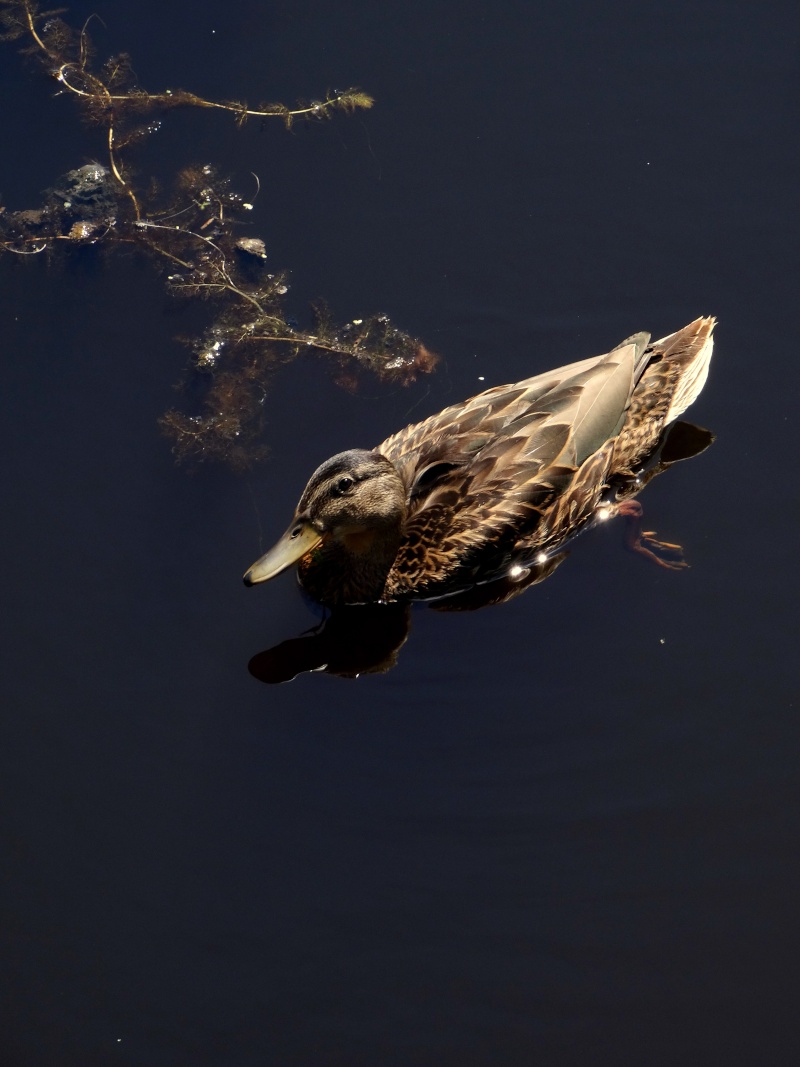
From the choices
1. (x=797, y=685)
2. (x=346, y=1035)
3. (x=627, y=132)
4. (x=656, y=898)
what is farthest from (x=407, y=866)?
(x=627, y=132)

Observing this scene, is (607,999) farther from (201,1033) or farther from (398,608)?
(398,608)

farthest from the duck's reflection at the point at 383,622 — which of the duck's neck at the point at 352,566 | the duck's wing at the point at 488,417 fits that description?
the duck's wing at the point at 488,417

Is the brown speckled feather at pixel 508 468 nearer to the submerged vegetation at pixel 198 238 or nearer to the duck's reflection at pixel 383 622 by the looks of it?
the duck's reflection at pixel 383 622

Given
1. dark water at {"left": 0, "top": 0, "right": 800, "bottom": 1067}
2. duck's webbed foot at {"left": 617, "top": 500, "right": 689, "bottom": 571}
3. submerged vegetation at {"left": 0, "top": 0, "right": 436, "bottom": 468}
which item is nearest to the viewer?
dark water at {"left": 0, "top": 0, "right": 800, "bottom": 1067}

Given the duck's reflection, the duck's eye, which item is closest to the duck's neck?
the duck's reflection

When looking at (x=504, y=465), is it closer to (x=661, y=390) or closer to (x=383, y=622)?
(x=383, y=622)

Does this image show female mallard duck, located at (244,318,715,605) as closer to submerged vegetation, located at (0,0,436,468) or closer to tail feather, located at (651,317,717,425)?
tail feather, located at (651,317,717,425)

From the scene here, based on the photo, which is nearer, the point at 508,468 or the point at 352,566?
the point at 508,468

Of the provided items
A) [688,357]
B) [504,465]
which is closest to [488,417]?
[504,465]
